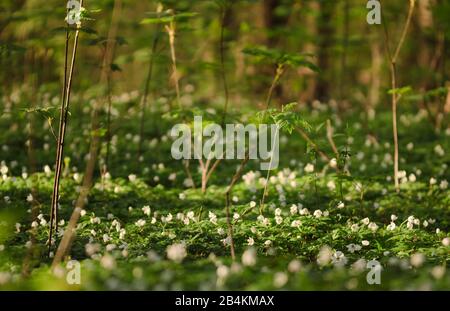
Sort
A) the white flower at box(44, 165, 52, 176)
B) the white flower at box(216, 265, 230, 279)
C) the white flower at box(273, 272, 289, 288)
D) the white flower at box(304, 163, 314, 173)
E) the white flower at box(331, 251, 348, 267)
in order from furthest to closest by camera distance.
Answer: the white flower at box(304, 163, 314, 173)
the white flower at box(44, 165, 52, 176)
the white flower at box(331, 251, 348, 267)
the white flower at box(216, 265, 230, 279)
the white flower at box(273, 272, 289, 288)

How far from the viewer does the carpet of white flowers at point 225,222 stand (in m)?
4.09

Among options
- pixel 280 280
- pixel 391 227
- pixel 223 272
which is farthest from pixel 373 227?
pixel 223 272

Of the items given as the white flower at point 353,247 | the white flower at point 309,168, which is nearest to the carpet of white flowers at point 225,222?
the white flower at point 353,247

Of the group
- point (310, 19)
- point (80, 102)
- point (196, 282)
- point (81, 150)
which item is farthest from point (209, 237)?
point (310, 19)

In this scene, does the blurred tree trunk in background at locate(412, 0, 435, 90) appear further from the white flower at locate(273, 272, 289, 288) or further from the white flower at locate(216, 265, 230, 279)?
the white flower at locate(216, 265, 230, 279)

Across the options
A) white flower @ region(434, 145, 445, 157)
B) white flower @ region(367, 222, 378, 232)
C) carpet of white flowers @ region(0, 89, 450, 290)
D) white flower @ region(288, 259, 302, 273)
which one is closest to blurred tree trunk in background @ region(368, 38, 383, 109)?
carpet of white flowers @ region(0, 89, 450, 290)

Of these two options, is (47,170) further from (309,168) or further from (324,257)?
(324,257)

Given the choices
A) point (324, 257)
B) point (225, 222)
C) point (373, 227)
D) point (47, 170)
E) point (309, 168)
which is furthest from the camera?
point (309, 168)

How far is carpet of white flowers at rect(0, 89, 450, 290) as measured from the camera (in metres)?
4.09

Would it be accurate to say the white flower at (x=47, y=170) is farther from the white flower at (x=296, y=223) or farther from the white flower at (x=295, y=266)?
the white flower at (x=295, y=266)

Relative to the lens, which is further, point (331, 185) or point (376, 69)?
point (376, 69)

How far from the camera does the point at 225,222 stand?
5.70 meters

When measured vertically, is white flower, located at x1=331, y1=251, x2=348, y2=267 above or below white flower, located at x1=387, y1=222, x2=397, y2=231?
below
